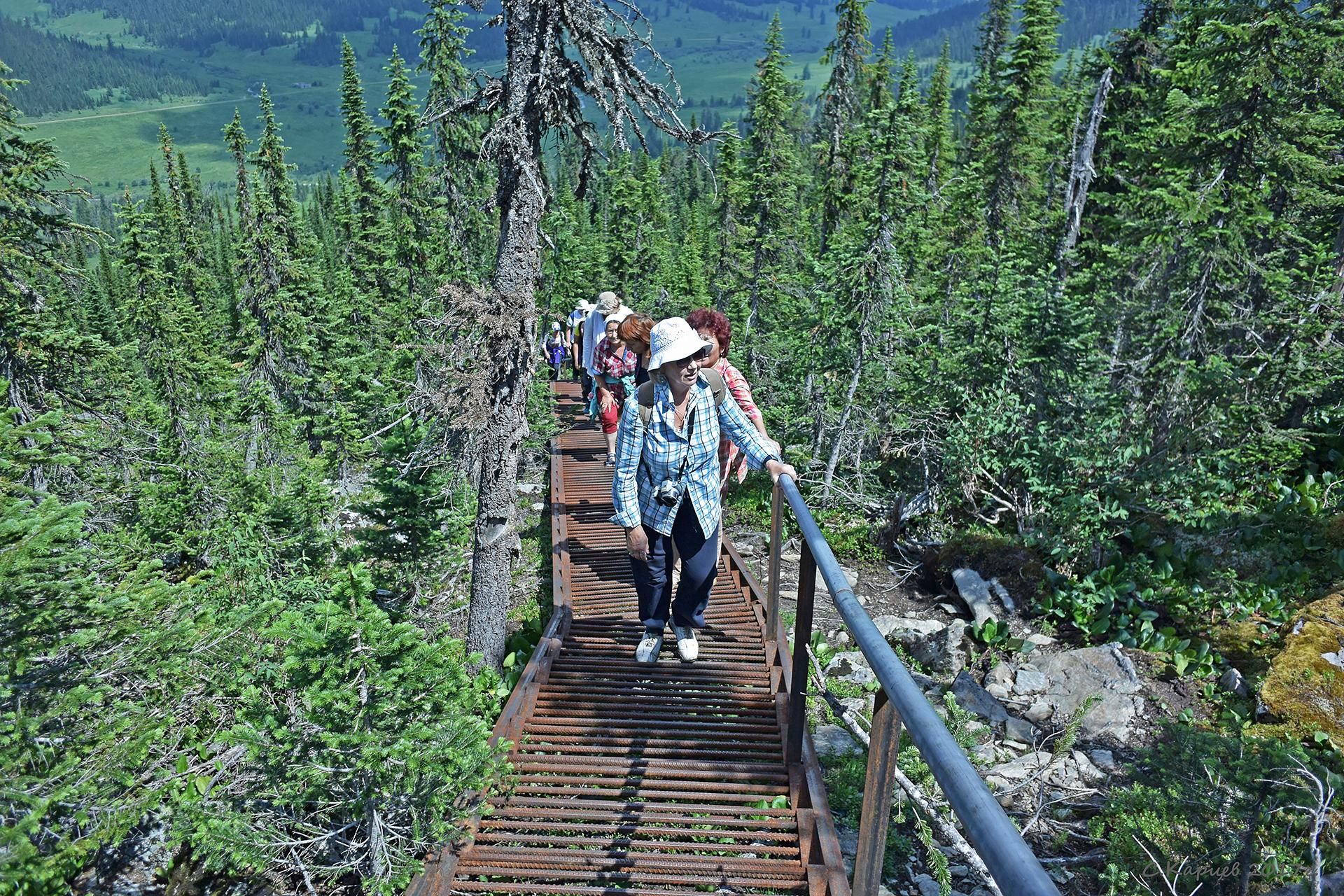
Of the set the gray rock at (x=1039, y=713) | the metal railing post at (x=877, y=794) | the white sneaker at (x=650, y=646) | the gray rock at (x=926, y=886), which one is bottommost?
the gray rock at (x=1039, y=713)

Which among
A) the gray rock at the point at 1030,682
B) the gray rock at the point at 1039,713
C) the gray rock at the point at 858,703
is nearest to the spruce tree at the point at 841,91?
the gray rock at the point at 1030,682

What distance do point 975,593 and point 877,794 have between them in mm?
8282

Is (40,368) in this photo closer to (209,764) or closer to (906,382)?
(209,764)

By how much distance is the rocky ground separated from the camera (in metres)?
5.22

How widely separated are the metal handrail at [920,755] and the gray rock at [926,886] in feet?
7.82

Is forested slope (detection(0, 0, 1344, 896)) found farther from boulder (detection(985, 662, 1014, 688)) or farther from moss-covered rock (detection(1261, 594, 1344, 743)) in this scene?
boulder (detection(985, 662, 1014, 688))

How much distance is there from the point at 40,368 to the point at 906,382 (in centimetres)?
1469

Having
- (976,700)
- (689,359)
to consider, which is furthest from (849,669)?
(689,359)

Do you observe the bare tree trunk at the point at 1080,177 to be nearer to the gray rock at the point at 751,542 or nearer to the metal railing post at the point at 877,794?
the gray rock at the point at 751,542

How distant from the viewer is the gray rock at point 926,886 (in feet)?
14.8

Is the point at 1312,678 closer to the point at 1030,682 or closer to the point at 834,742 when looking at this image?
the point at 1030,682

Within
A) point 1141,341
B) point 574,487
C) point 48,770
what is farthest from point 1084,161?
point 48,770

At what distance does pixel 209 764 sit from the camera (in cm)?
522

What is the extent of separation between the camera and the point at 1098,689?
7348 mm
